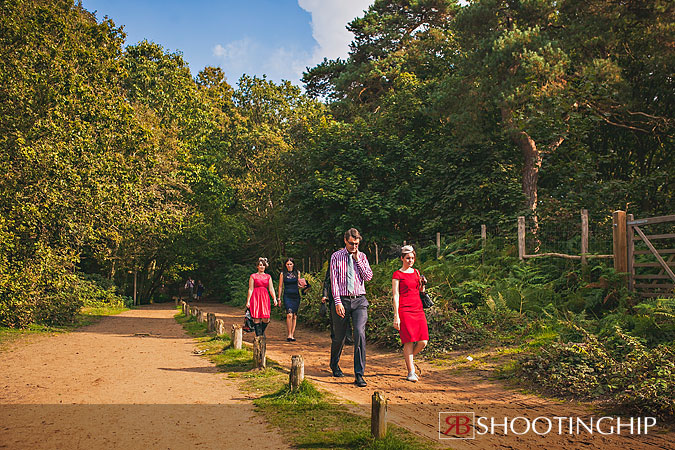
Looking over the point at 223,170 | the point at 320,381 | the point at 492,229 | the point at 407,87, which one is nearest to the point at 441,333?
the point at 320,381

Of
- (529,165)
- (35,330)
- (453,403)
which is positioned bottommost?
(35,330)

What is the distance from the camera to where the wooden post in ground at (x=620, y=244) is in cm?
1041

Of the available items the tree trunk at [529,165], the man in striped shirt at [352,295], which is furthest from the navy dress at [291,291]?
the tree trunk at [529,165]

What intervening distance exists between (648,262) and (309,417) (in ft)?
26.6

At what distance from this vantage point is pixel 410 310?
750 centimetres

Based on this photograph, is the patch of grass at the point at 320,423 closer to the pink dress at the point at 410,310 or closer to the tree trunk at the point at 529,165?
the pink dress at the point at 410,310

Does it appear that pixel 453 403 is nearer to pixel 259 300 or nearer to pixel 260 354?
pixel 260 354

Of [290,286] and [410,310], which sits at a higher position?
[290,286]

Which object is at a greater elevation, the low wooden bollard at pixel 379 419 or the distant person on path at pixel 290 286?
the distant person on path at pixel 290 286

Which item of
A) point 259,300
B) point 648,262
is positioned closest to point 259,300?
point 259,300

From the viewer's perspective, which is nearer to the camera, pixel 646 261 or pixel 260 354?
pixel 260 354

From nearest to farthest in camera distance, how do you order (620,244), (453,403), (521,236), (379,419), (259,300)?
(379,419) → (453,403) → (620,244) → (259,300) → (521,236)

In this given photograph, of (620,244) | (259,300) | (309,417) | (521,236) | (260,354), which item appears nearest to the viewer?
(309,417)

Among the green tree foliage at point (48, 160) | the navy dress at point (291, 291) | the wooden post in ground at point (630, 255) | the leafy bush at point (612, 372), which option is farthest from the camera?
the green tree foliage at point (48, 160)
